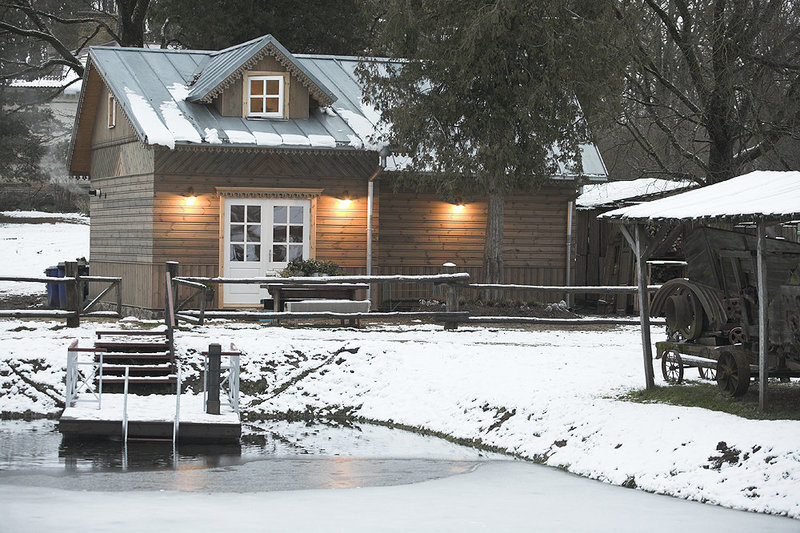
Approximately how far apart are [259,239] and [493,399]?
10.0 m

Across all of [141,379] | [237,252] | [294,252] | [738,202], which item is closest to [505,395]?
[738,202]

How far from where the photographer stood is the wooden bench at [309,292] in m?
21.7

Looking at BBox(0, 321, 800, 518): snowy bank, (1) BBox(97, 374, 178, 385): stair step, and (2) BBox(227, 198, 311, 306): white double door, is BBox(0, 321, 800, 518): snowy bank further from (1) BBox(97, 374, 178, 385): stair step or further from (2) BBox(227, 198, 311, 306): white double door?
(2) BBox(227, 198, 311, 306): white double door

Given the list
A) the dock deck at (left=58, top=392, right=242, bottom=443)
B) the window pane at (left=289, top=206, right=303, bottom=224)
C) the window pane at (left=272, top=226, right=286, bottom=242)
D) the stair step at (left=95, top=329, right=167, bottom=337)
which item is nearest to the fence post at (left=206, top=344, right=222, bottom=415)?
the dock deck at (left=58, top=392, right=242, bottom=443)

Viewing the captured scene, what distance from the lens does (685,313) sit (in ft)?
47.4

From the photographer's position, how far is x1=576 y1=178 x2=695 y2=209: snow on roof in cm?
2702

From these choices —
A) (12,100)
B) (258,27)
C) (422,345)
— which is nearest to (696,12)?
(422,345)

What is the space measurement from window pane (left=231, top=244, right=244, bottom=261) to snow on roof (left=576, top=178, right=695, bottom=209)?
8.98m

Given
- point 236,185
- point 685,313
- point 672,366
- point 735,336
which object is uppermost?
point 236,185

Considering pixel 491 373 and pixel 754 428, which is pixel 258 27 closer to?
pixel 491 373

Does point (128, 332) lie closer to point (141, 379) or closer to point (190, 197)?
point (141, 379)

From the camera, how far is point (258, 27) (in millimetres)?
32719

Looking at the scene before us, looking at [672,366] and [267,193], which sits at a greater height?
[267,193]

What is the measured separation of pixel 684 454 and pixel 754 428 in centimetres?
78
